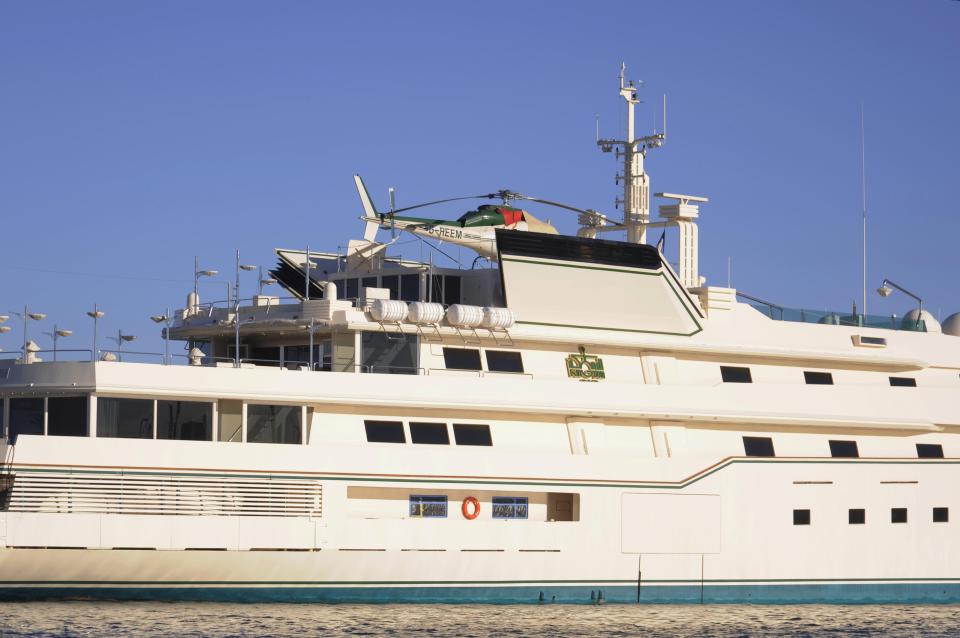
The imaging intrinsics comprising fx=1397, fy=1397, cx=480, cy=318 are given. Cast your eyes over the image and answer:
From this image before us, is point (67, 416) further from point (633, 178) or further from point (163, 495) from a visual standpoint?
point (633, 178)

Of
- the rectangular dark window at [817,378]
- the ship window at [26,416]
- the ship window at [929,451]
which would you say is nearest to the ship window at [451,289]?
the rectangular dark window at [817,378]

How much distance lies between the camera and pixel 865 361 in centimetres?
3075

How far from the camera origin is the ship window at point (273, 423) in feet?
79.5

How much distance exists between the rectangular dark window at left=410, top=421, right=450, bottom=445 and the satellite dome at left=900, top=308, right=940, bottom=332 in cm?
1279

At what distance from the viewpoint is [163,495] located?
75.3 feet

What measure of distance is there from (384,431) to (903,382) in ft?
42.3

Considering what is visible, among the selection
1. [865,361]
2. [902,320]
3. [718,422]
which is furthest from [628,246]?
[902,320]

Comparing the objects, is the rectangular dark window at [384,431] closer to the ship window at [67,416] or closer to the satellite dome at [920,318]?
the ship window at [67,416]

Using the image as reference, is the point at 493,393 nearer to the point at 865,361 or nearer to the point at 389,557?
the point at 389,557

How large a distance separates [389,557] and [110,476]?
5.00 meters

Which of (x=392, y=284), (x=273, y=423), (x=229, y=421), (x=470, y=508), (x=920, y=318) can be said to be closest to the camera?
(x=229, y=421)

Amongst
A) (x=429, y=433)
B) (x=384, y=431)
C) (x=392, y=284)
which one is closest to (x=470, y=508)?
(x=429, y=433)

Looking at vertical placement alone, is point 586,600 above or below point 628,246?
below

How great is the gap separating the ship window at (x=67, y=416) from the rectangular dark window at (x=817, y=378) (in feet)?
50.3
